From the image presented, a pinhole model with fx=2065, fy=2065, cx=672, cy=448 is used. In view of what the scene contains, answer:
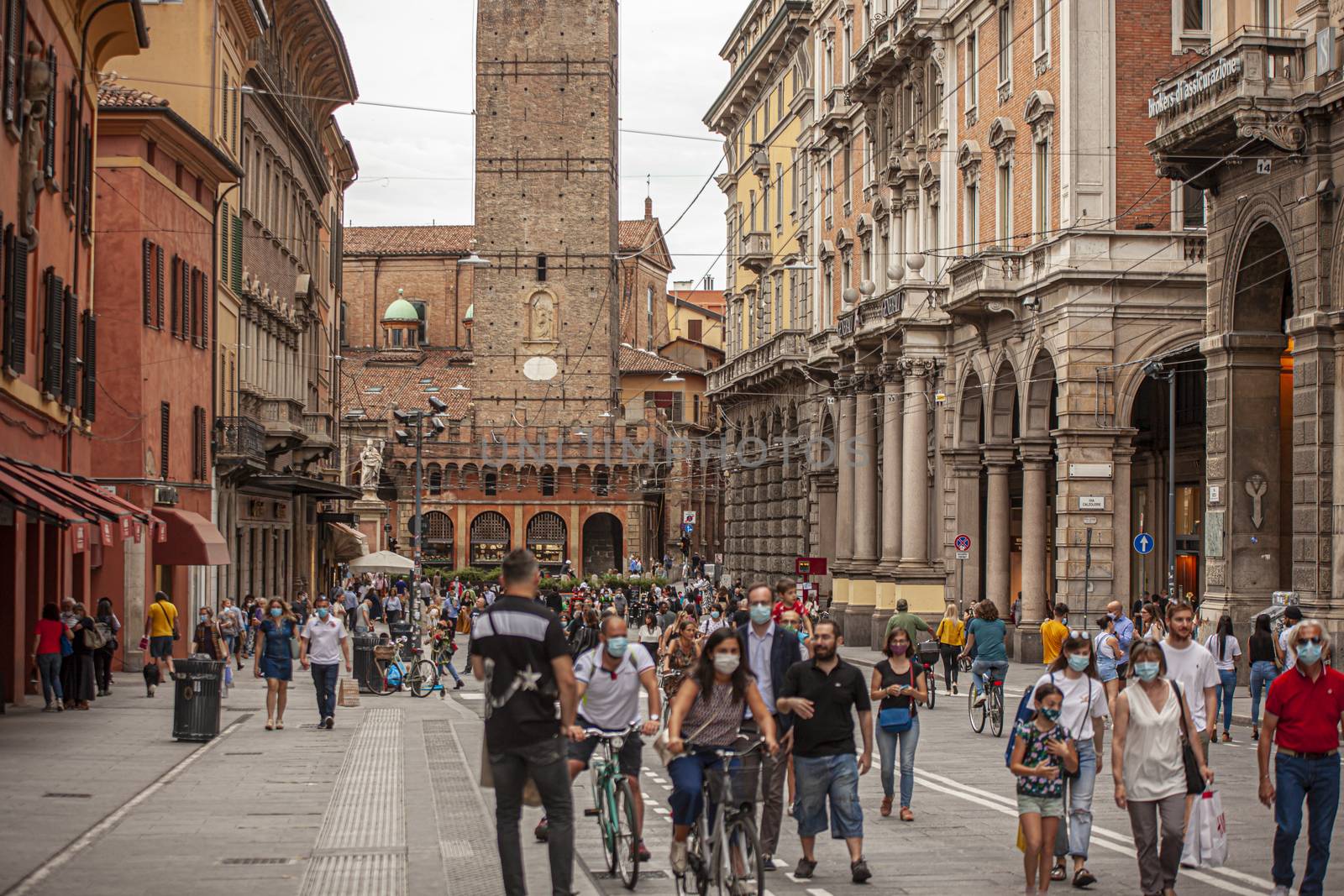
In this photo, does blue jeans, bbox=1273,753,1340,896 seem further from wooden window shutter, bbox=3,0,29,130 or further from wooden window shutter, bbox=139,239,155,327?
wooden window shutter, bbox=139,239,155,327

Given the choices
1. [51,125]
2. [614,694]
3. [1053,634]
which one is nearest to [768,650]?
[614,694]

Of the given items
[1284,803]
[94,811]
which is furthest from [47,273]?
[1284,803]

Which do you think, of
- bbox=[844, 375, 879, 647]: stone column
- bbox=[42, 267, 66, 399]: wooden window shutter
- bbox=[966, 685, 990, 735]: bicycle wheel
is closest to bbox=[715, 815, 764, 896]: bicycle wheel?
bbox=[966, 685, 990, 735]: bicycle wheel

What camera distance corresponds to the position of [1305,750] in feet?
37.6

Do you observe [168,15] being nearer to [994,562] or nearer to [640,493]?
[994,562]

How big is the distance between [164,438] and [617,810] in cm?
2614

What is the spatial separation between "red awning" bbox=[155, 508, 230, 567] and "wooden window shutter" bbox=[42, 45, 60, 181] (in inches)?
447

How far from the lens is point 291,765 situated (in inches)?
770

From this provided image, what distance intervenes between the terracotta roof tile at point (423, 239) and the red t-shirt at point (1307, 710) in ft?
398

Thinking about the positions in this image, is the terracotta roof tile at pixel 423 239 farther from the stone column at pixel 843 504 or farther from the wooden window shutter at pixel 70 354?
the wooden window shutter at pixel 70 354

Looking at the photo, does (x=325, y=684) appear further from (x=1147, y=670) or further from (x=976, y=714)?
(x=1147, y=670)

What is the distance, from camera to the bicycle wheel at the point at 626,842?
11.9 m

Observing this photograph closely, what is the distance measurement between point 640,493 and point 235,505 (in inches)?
2458

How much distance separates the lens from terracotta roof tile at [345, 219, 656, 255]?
13338 centimetres
